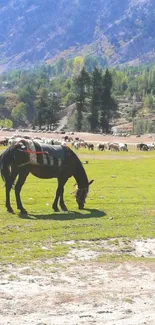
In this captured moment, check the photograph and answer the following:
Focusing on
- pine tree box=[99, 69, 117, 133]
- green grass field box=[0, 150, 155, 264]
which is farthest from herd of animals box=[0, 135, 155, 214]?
pine tree box=[99, 69, 117, 133]

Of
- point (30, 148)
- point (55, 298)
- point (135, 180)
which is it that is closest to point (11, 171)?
point (30, 148)

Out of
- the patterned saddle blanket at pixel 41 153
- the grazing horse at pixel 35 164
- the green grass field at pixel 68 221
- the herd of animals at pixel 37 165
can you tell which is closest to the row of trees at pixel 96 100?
the green grass field at pixel 68 221

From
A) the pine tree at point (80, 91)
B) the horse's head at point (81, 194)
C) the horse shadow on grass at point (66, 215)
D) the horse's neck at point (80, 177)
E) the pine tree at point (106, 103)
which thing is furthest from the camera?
the pine tree at point (80, 91)

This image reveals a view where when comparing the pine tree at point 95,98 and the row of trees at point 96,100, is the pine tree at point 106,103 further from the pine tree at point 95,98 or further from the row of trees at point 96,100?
the pine tree at point 95,98

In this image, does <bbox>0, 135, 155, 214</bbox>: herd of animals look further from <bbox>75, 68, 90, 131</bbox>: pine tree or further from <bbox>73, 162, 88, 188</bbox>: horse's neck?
<bbox>75, 68, 90, 131</bbox>: pine tree

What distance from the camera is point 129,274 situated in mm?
11156

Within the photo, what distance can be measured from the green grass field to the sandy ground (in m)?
0.82

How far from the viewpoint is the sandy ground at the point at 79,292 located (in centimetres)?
860

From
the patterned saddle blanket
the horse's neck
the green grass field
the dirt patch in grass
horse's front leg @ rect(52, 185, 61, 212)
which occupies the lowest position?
the dirt patch in grass

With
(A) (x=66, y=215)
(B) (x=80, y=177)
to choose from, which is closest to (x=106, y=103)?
(B) (x=80, y=177)

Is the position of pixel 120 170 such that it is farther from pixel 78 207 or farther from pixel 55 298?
pixel 55 298

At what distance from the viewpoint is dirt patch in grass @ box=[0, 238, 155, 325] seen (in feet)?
28.3

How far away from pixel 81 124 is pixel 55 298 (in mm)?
113241

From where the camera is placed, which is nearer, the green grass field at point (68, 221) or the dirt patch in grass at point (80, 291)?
the dirt patch in grass at point (80, 291)
